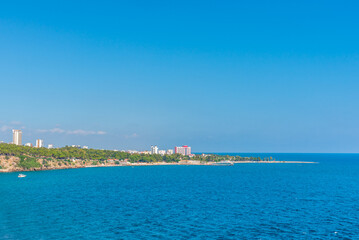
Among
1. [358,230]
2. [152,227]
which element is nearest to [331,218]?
[358,230]

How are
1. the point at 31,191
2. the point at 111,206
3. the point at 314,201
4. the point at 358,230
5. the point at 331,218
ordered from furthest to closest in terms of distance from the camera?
the point at 31,191 < the point at 314,201 < the point at 111,206 < the point at 331,218 < the point at 358,230

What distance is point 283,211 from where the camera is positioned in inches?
2805

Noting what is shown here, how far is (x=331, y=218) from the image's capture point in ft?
213

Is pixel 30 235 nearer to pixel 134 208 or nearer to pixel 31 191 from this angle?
pixel 134 208

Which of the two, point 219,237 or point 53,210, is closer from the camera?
point 219,237

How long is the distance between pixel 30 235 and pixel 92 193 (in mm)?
49844

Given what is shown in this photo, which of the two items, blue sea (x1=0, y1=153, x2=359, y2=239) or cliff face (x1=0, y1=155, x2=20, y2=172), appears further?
cliff face (x1=0, y1=155, x2=20, y2=172)

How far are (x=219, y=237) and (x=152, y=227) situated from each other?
1340cm

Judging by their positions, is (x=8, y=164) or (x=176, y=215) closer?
(x=176, y=215)

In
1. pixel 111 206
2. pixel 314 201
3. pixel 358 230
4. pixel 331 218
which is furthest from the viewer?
pixel 314 201

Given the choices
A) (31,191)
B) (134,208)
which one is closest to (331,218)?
(134,208)

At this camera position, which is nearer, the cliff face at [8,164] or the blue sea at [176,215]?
the blue sea at [176,215]

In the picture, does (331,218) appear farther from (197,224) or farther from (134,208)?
(134,208)

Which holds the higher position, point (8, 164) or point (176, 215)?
point (8, 164)
